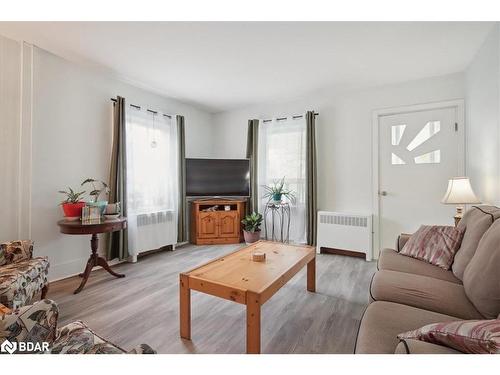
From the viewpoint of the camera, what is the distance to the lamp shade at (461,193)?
7.62ft

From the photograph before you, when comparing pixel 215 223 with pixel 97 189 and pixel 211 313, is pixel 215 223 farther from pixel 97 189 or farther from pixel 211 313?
pixel 211 313

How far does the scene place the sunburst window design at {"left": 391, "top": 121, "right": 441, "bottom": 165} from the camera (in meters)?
3.22

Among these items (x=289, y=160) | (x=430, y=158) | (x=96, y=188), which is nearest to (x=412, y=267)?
(x=430, y=158)

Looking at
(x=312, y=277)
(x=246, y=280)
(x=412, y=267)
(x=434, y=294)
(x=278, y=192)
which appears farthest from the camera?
(x=278, y=192)

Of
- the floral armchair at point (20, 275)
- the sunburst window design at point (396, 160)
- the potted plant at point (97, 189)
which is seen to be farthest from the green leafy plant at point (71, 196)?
the sunburst window design at point (396, 160)

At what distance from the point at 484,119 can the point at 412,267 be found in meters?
1.81

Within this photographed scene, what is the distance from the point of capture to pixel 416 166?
Answer: 332cm

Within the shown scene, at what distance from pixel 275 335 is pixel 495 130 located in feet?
8.61

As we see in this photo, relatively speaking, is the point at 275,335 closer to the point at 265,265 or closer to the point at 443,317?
the point at 265,265

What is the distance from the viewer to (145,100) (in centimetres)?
369

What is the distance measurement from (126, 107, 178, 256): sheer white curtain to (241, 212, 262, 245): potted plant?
46.4 inches
